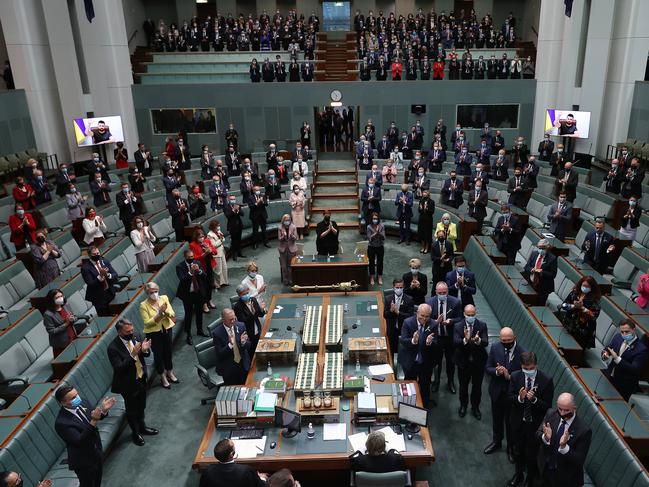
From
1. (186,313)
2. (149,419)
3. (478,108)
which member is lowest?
(149,419)

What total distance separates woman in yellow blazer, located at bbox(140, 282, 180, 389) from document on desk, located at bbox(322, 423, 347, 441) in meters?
3.25

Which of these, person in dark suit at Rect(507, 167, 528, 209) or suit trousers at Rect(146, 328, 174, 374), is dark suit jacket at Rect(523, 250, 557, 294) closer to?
person in dark suit at Rect(507, 167, 528, 209)

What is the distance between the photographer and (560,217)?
12.2 m

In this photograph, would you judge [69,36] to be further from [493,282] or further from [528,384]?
[528,384]

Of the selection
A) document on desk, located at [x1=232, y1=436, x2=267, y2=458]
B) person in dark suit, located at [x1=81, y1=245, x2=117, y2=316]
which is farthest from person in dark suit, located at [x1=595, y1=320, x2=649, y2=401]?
person in dark suit, located at [x1=81, y1=245, x2=117, y2=316]

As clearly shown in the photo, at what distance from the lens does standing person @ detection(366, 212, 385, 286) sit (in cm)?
1207

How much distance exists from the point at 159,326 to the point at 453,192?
9.63 metres

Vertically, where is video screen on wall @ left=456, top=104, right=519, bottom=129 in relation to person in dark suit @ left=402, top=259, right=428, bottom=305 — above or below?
above

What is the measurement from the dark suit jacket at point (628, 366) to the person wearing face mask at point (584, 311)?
807 mm

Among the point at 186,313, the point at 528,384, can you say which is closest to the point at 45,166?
the point at 186,313

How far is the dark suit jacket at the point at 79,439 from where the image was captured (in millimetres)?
5359

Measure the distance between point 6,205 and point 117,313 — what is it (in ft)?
26.4

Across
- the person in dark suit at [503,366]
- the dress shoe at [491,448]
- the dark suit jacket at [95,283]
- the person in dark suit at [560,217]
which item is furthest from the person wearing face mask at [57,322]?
the person in dark suit at [560,217]

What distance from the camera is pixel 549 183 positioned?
1647 cm
